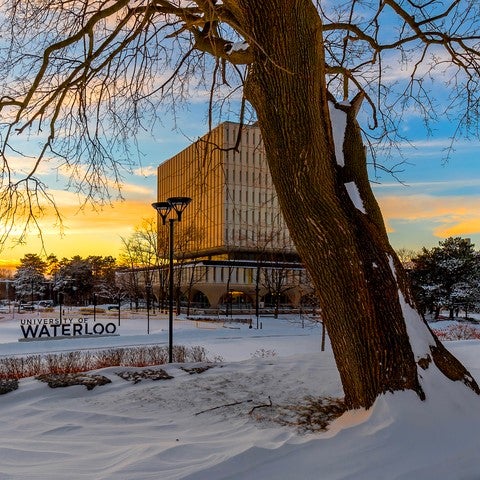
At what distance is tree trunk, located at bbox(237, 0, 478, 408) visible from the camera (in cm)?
410

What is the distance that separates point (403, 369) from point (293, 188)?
1851 mm

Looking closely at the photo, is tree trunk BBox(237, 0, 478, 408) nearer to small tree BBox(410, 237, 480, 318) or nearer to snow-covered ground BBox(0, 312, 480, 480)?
snow-covered ground BBox(0, 312, 480, 480)

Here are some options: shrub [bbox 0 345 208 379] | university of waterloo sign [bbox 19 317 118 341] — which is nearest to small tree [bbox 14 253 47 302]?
university of waterloo sign [bbox 19 317 118 341]

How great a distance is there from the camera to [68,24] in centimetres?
630

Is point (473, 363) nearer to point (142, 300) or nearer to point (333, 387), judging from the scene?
point (333, 387)

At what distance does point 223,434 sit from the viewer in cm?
400

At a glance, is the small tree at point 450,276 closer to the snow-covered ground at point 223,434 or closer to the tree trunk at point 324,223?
the snow-covered ground at point 223,434

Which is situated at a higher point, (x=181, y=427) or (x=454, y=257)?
(x=454, y=257)

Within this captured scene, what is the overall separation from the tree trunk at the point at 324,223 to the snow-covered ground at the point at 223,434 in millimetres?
354

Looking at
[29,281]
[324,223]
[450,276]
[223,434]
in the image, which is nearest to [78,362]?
[223,434]

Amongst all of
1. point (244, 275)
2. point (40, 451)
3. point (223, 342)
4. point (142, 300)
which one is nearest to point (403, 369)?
point (40, 451)

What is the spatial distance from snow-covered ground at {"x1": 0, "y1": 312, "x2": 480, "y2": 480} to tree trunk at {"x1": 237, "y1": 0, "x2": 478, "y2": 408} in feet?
1.16

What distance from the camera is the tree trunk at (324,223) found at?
4.10m

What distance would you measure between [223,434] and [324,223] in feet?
6.71
